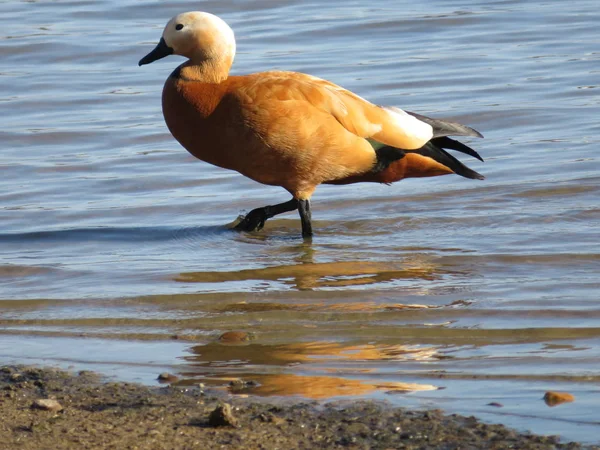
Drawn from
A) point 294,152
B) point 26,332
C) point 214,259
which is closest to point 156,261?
point 214,259

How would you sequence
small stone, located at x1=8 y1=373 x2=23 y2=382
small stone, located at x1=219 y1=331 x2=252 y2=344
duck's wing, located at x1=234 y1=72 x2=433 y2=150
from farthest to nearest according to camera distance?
duck's wing, located at x1=234 y1=72 x2=433 y2=150, small stone, located at x1=219 y1=331 x2=252 y2=344, small stone, located at x1=8 y1=373 x2=23 y2=382

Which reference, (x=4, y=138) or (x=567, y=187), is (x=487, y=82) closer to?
(x=567, y=187)

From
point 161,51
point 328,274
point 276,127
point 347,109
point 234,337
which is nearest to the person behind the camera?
point 234,337

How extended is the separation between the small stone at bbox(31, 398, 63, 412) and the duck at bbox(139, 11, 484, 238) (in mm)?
3001

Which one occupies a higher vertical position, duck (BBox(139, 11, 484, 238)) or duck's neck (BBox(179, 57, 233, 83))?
duck's neck (BBox(179, 57, 233, 83))

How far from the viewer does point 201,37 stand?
294 inches

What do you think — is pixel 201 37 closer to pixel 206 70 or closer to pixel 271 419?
pixel 206 70

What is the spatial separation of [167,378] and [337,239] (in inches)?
119

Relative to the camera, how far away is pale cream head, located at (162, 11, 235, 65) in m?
7.42

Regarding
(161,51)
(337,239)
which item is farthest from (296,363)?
(161,51)

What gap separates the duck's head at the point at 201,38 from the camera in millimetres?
7410

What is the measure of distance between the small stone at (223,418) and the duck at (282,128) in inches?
125

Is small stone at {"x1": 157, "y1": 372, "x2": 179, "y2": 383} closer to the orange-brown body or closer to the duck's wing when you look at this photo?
the orange-brown body

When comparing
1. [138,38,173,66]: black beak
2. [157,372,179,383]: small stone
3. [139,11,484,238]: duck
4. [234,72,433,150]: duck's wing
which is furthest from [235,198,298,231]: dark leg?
[157,372,179,383]: small stone
